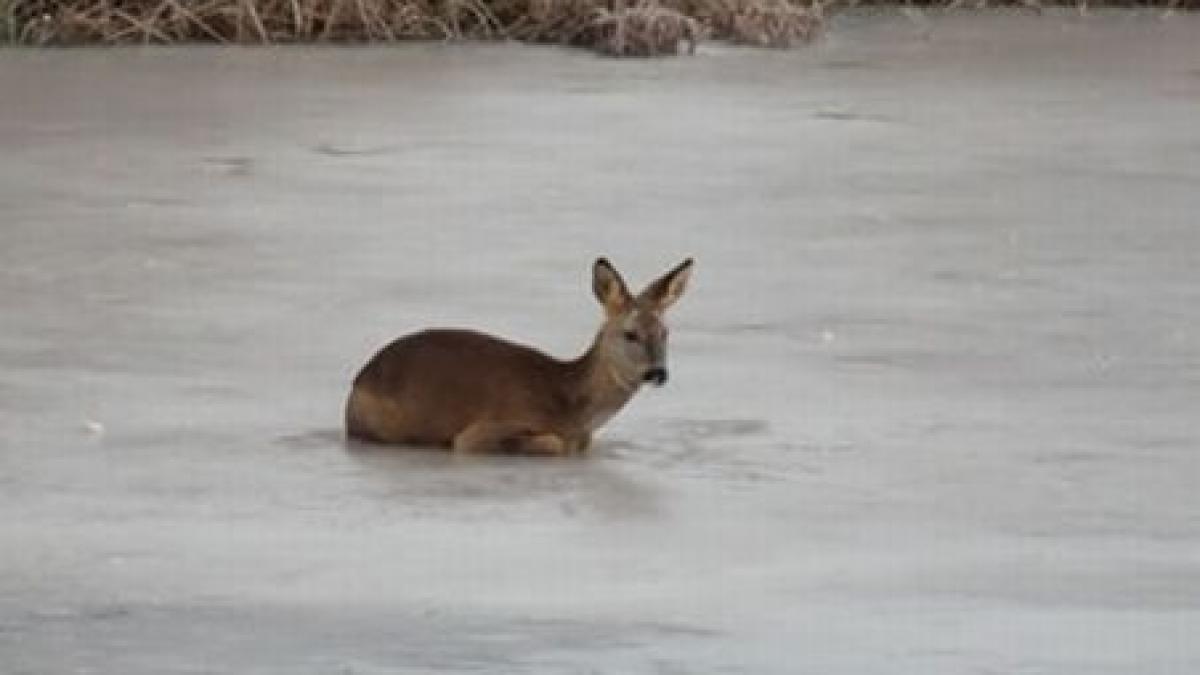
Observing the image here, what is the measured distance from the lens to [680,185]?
12.3 metres

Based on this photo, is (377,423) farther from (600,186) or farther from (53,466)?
(600,186)

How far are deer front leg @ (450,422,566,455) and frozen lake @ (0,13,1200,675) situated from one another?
71 mm

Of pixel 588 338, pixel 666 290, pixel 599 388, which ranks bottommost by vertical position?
pixel 588 338

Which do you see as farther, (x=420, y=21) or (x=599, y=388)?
(x=420, y=21)

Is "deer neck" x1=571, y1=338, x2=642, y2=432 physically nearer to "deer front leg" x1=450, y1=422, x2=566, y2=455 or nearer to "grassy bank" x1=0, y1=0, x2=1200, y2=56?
"deer front leg" x1=450, y1=422, x2=566, y2=455

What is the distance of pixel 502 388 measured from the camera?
334 inches

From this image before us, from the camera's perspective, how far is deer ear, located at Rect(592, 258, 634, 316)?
8.55 meters

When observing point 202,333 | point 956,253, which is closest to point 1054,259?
point 956,253

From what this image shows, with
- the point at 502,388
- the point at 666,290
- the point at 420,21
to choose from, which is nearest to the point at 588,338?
the point at 666,290

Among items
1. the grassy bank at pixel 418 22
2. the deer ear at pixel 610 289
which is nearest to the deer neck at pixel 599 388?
the deer ear at pixel 610 289

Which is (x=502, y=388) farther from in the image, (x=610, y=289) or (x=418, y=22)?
(x=418, y=22)

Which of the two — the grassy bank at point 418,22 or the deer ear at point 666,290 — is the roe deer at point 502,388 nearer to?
the deer ear at point 666,290

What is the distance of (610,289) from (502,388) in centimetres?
33

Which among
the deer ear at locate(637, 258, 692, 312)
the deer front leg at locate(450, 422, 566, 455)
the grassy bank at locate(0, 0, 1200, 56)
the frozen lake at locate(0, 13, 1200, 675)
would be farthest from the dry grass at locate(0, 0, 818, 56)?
the deer front leg at locate(450, 422, 566, 455)
